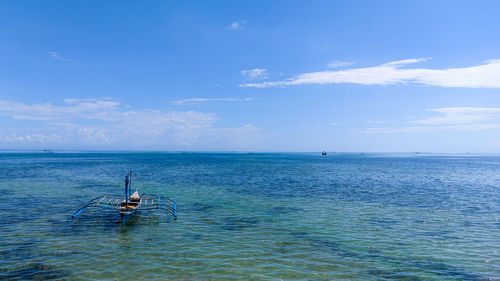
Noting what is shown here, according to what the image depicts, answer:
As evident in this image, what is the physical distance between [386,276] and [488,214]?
21.4 m

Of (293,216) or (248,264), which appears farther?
(293,216)

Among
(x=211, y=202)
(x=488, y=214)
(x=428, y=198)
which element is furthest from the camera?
(x=428, y=198)

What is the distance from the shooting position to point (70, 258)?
1502 centimetres

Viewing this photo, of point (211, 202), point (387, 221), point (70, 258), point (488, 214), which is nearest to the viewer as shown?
point (70, 258)

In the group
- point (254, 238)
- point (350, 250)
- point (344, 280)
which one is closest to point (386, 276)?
point (344, 280)

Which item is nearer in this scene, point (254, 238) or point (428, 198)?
point (254, 238)

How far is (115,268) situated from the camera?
1400cm

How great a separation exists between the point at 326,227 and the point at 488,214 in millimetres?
17935

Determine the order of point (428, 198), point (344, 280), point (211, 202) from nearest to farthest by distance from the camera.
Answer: point (344, 280), point (211, 202), point (428, 198)

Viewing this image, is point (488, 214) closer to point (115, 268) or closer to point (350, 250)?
point (350, 250)

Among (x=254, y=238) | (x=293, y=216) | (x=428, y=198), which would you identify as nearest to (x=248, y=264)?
(x=254, y=238)

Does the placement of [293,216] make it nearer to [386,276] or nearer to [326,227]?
[326,227]

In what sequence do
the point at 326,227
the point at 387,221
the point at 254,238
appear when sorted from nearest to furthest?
the point at 254,238 → the point at 326,227 → the point at 387,221

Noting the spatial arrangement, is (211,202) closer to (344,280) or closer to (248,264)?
(248,264)
